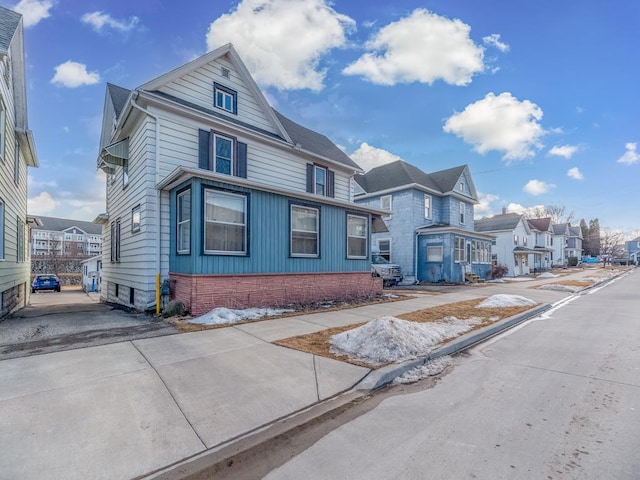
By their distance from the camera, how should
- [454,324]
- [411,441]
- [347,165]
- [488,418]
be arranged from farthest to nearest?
[347,165] < [454,324] < [488,418] < [411,441]

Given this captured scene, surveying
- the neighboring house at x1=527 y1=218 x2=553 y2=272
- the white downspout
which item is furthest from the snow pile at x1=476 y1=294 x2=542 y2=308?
the neighboring house at x1=527 y1=218 x2=553 y2=272

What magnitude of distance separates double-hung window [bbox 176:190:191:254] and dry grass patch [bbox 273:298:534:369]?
14.3 feet

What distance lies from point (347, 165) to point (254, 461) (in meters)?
13.3

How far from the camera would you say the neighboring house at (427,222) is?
2094cm

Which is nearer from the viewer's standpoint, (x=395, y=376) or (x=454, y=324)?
(x=395, y=376)

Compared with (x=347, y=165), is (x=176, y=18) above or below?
above

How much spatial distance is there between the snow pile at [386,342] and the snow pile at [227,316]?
9.02ft

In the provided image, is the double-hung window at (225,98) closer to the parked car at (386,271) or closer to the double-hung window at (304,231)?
the double-hung window at (304,231)

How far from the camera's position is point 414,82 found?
1542 centimetres

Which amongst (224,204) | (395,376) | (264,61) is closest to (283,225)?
(224,204)

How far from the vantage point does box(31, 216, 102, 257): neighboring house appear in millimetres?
64625

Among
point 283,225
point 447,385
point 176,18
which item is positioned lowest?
point 447,385

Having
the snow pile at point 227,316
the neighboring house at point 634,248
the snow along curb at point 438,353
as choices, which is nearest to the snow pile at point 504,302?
the snow along curb at point 438,353

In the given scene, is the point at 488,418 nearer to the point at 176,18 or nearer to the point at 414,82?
the point at 176,18
